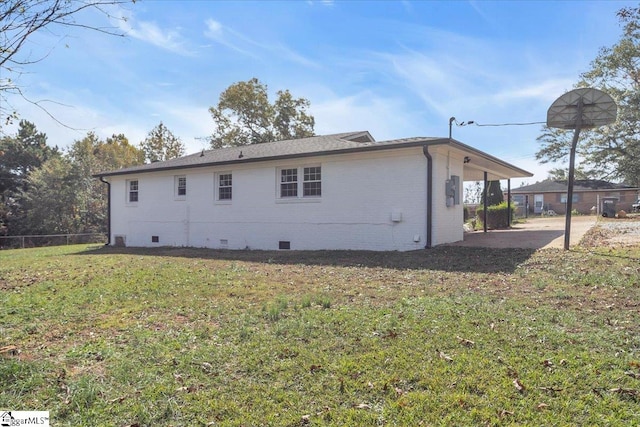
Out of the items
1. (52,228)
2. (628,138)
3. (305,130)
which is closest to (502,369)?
(52,228)

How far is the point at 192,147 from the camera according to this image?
41.6 m

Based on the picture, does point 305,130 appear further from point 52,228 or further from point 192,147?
point 52,228

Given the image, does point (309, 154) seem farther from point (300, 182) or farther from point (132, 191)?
point (132, 191)

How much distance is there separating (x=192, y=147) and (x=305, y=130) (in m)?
12.1

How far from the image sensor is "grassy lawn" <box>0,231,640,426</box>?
2893 millimetres

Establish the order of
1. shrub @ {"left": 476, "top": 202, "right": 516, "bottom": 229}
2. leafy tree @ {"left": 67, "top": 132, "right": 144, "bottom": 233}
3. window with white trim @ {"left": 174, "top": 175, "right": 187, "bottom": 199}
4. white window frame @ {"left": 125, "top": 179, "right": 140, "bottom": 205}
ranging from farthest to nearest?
1. leafy tree @ {"left": 67, "top": 132, "right": 144, "bottom": 233}
2. shrub @ {"left": 476, "top": 202, "right": 516, "bottom": 229}
3. white window frame @ {"left": 125, "top": 179, "right": 140, "bottom": 205}
4. window with white trim @ {"left": 174, "top": 175, "right": 187, "bottom": 199}

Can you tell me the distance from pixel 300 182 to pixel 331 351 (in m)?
10.0

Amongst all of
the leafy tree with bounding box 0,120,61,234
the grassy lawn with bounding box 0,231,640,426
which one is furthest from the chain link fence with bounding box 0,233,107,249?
the grassy lawn with bounding box 0,231,640,426

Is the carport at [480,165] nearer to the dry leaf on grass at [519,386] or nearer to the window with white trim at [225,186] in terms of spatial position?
the window with white trim at [225,186]

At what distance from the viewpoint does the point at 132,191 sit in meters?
18.7

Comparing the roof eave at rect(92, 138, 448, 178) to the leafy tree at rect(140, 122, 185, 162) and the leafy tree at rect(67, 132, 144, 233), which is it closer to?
the leafy tree at rect(67, 132, 144, 233)

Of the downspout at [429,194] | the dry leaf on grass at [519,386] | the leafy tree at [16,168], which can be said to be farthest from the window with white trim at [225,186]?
the leafy tree at [16,168]

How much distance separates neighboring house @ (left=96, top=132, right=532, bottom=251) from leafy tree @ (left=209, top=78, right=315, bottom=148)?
68.3 ft

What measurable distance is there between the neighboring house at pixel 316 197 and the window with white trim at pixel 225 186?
4cm
